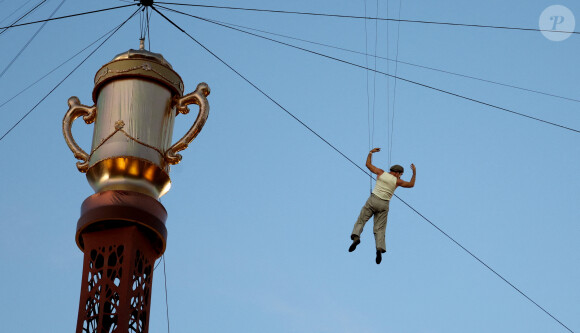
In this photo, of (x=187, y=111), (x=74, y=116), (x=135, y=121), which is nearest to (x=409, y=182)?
(x=187, y=111)

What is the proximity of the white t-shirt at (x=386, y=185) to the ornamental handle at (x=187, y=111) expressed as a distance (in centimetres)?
350

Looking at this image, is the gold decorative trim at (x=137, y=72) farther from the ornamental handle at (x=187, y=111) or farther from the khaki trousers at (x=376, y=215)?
the khaki trousers at (x=376, y=215)

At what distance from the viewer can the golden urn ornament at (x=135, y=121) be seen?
17.6 metres

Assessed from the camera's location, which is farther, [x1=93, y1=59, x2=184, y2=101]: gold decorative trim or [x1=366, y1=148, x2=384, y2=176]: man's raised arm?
[x1=366, y1=148, x2=384, y2=176]: man's raised arm

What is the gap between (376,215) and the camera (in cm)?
2084

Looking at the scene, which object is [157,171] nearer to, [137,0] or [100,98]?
[100,98]

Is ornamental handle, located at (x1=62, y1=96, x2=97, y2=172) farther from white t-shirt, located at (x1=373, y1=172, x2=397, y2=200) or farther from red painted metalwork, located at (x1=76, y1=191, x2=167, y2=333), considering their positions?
white t-shirt, located at (x1=373, y1=172, x2=397, y2=200)

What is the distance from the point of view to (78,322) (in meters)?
16.3

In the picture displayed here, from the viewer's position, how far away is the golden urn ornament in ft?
57.9

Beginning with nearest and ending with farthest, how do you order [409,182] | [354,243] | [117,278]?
[117,278] < [354,243] < [409,182]

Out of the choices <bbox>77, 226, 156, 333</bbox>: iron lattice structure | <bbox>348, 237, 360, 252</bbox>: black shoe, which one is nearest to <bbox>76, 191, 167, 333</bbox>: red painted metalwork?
<bbox>77, 226, 156, 333</bbox>: iron lattice structure

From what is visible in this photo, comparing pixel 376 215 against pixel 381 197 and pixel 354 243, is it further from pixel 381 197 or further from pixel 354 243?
pixel 354 243

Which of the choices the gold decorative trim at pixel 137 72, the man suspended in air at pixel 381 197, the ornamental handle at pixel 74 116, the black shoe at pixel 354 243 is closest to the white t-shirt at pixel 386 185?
the man suspended in air at pixel 381 197

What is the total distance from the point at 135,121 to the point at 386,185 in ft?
15.3
